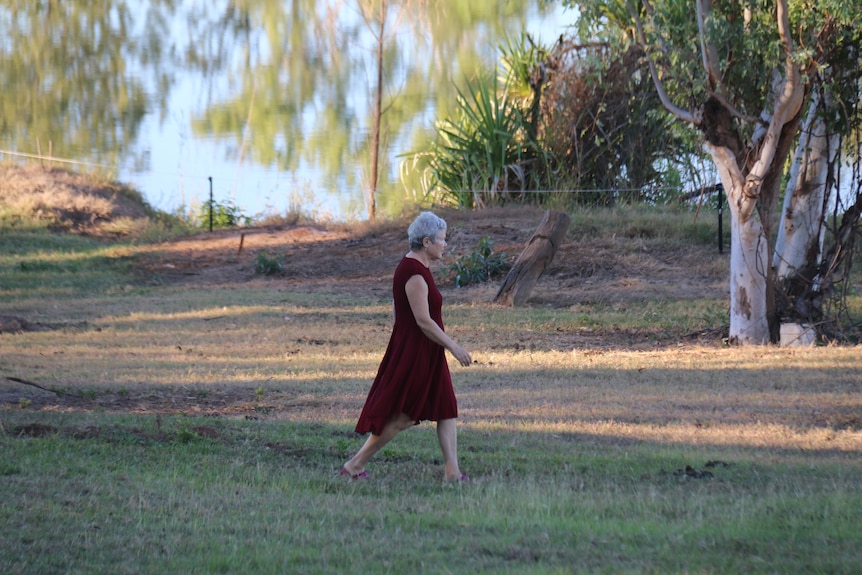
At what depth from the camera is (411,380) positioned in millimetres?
6320

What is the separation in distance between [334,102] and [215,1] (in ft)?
39.5

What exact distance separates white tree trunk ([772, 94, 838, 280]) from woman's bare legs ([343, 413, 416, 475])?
721cm

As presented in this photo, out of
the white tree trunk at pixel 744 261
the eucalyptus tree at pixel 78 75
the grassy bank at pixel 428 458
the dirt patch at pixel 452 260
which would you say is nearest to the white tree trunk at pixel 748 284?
the white tree trunk at pixel 744 261

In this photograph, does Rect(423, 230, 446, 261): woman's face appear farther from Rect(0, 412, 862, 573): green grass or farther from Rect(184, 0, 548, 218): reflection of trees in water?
Rect(184, 0, 548, 218): reflection of trees in water

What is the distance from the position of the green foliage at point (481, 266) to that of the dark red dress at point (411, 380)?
1161 cm

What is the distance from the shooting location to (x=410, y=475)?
6.62m

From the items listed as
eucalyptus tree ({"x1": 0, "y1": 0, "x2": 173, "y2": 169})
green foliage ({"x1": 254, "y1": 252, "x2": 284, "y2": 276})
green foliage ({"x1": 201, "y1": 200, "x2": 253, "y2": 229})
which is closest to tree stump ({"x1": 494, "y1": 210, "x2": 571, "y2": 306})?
green foliage ({"x1": 254, "y1": 252, "x2": 284, "y2": 276})

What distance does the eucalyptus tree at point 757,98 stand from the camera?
11.0 metres

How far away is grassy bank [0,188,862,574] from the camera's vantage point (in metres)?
4.82

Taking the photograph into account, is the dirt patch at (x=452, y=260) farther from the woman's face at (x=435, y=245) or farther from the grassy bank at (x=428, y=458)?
the woman's face at (x=435, y=245)

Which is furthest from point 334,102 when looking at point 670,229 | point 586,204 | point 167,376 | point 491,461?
point 491,461

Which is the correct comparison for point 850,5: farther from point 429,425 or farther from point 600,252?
point 600,252

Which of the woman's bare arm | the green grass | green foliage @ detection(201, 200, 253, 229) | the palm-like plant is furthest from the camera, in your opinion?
green foliage @ detection(201, 200, 253, 229)

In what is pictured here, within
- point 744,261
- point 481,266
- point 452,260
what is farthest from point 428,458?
point 452,260
